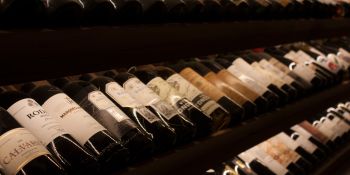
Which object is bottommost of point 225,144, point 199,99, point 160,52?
point 225,144

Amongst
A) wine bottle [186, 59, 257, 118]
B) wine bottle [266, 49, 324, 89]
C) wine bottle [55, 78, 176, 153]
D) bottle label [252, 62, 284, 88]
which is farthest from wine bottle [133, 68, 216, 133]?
wine bottle [266, 49, 324, 89]

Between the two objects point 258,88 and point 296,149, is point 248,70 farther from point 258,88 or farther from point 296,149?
point 296,149

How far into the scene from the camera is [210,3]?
1114mm

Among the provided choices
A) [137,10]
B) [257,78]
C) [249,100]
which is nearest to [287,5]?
[257,78]

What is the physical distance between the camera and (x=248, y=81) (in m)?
1.37

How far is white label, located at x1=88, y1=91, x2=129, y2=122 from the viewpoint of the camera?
88 cm

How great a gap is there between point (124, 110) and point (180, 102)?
6.8 inches

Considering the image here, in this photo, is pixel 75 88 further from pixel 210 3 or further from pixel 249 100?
pixel 249 100

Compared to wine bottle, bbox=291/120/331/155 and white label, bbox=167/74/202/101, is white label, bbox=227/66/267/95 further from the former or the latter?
wine bottle, bbox=291/120/331/155

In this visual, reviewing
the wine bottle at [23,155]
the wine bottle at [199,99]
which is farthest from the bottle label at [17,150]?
the wine bottle at [199,99]

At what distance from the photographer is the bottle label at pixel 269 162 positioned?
1564 mm

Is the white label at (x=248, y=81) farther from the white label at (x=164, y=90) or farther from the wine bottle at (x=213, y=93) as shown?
the white label at (x=164, y=90)

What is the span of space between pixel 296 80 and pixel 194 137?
0.70m

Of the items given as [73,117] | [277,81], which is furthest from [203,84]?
[73,117]
